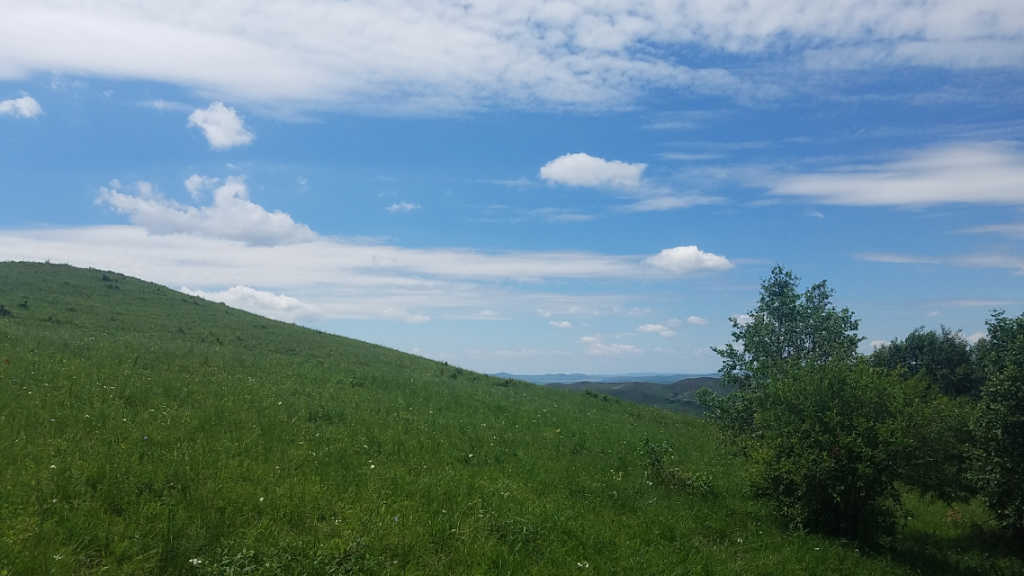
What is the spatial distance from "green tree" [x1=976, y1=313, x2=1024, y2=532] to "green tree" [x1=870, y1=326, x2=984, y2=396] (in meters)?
36.5

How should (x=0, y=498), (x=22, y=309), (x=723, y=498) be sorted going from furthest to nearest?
(x=22, y=309) < (x=723, y=498) < (x=0, y=498)

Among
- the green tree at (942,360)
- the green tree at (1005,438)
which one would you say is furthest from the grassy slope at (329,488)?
the green tree at (942,360)

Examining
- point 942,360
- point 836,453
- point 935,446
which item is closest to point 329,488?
point 836,453

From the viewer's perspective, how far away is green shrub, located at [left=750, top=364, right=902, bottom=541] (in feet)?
50.5

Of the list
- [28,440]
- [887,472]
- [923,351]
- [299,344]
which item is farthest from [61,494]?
[923,351]

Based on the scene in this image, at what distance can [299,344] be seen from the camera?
42.0m

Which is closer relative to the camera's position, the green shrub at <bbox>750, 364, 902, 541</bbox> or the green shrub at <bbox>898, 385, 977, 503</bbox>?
the green shrub at <bbox>750, 364, 902, 541</bbox>

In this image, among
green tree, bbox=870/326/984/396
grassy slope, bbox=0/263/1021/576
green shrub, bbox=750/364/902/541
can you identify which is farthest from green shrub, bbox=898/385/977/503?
green tree, bbox=870/326/984/396

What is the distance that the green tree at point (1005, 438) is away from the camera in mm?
17734

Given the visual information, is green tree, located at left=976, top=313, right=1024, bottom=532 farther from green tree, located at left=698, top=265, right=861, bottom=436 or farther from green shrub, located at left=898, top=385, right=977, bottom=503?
green tree, located at left=698, top=265, right=861, bottom=436

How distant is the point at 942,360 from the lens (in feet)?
180

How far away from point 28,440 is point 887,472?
1999 centimetres

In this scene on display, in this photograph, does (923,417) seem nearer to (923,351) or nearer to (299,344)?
(299,344)

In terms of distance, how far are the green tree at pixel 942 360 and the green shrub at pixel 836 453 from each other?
41.8 m
